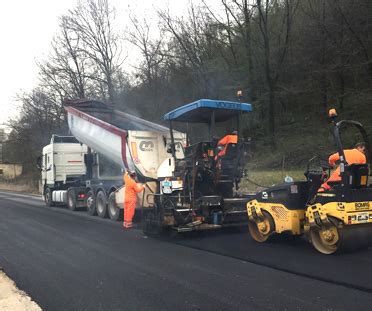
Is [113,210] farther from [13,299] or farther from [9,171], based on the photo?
[9,171]

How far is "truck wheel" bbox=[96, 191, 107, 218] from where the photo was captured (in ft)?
41.4

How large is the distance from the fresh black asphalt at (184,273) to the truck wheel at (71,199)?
19.6 feet

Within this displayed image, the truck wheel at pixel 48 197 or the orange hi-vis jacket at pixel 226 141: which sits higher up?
the orange hi-vis jacket at pixel 226 141

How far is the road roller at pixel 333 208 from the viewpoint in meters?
6.41

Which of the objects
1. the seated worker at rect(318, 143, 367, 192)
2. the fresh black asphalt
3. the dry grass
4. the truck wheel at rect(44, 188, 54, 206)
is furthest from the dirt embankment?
the truck wheel at rect(44, 188, 54, 206)

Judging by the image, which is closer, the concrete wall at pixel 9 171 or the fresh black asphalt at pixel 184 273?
the fresh black asphalt at pixel 184 273

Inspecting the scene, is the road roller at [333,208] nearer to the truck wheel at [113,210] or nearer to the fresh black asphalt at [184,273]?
the fresh black asphalt at [184,273]

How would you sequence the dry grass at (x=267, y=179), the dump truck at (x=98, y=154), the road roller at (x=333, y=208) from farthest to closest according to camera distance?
the dry grass at (x=267, y=179)
the dump truck at (x=98, y=154)
the road roller at (x=333, y=208)

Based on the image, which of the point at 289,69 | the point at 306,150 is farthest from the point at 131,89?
the point at 306,150

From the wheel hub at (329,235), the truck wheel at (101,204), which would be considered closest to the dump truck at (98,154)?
the truck wheel at (101,204)

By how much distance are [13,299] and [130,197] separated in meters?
5.57

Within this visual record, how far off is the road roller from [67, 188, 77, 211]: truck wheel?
9389mm

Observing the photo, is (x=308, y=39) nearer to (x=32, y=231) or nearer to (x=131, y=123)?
(x=131, y=123)

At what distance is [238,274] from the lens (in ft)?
18.7
